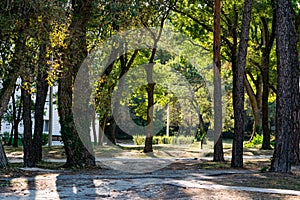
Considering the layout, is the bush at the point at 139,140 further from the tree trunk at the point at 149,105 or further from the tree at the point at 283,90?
the tree at the point at 283,90

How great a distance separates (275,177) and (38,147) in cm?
1008

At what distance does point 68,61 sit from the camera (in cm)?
1524

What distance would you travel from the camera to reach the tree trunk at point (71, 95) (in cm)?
1534

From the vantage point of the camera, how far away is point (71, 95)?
1658cm

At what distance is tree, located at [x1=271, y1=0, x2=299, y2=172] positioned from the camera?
1444 centimetres

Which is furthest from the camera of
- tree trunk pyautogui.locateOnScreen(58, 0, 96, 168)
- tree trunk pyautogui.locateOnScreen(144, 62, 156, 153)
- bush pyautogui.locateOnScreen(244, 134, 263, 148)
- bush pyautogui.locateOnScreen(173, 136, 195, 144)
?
bush pyautogui.locateOnScreen(173, 136, 195, 144)

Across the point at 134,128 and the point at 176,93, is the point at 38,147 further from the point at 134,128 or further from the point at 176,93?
the point at 134,128

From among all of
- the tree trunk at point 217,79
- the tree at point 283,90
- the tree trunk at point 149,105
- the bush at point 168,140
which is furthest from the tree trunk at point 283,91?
the bush at point 168,140

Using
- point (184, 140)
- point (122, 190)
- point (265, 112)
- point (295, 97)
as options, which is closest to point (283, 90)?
point (295, 97)

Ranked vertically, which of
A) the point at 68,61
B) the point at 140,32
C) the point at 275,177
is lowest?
the point at 275,177

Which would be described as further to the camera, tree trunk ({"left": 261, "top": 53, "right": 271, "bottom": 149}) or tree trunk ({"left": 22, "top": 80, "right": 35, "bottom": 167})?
tree trunk ({"left": 261, "top": 53, "right": 271, "bottom": 149})

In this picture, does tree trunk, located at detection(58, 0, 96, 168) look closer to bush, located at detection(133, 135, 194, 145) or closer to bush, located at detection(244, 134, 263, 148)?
bush, located at detection(244, 134, 263, 148)

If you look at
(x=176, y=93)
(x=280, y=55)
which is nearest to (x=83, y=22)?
(x=280, y=55)

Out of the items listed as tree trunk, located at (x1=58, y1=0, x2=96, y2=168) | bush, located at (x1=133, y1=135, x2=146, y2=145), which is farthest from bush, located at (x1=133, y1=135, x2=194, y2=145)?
tree trunk, located at (x1=58, y1=0, x2=96, y2=168)
